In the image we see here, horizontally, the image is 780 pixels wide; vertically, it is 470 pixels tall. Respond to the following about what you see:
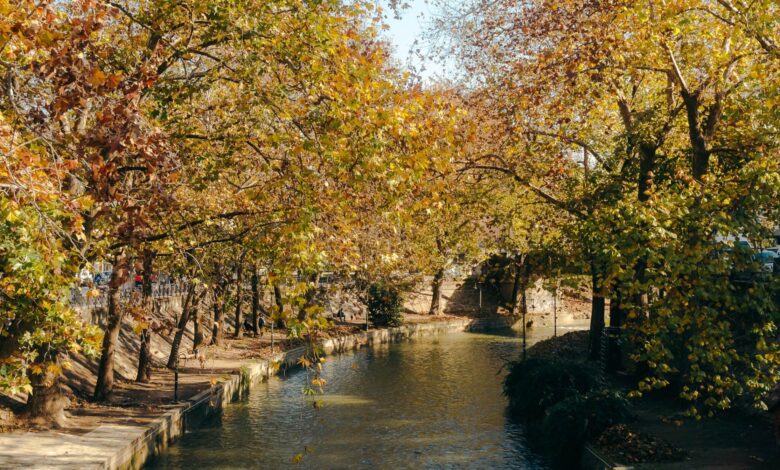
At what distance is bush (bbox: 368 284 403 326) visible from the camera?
151 ft

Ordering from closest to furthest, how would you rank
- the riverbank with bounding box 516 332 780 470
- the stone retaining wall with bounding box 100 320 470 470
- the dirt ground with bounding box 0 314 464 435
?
1. the riverbank with bounding box 516 332 780 470
2. the stone retaining wall with bounding box 100 320 470 470
3. the dirt ground with bounding box 0 314 464 435

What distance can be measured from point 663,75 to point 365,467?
1478cm

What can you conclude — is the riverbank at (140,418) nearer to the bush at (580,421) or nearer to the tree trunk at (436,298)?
the bush at (580,421)

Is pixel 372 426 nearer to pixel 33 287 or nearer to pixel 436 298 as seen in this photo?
pixel 33 287

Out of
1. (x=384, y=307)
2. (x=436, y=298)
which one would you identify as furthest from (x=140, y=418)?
(x=436, y=298)

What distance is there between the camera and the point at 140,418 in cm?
1958

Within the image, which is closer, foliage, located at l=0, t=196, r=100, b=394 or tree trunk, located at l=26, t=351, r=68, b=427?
foliage, located at l=0, t=196, r=100, b=394

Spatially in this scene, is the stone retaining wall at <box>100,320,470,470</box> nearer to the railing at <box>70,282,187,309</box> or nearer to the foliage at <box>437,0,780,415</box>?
the railing at <box>70,282,187,309</box>

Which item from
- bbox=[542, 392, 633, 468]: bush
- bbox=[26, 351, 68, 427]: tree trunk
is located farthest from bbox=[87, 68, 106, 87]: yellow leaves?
bbox=[542, 392, 633, 468]: bush

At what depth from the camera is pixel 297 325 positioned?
8156mm

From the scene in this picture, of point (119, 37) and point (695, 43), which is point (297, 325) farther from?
point (695, 43)

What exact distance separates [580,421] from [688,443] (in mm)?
2352

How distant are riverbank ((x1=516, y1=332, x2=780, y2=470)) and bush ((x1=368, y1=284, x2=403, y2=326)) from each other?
2688 centimetres

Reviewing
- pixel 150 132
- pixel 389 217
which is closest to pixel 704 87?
pixel 389 217
